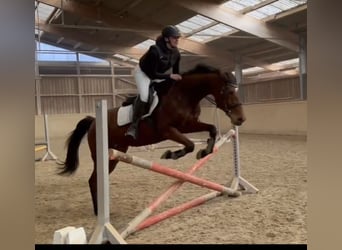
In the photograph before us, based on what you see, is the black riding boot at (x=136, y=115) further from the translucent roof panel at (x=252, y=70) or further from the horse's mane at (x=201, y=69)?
the translucent roof panel at (x=252, y=70)

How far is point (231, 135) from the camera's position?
5.79ft

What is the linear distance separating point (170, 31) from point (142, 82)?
10.1 inches

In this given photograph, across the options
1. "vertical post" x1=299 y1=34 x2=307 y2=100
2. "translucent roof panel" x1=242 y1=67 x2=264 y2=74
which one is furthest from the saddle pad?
"vertical post" x1=299 y1=34 x2=307 y2=100

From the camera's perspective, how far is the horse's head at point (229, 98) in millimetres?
1617

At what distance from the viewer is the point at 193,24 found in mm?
1676

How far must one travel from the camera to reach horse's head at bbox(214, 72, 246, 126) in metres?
1.62

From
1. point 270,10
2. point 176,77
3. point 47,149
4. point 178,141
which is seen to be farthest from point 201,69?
point 47,149

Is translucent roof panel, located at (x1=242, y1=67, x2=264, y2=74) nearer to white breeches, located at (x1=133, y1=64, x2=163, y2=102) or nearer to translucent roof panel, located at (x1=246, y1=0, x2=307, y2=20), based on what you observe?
translucent roof panel, located at (x1=246, y1=0, x2=307, y2=20)

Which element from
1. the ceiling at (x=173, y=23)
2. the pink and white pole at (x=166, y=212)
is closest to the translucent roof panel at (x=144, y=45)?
the ceiling at (x=173, y=23)

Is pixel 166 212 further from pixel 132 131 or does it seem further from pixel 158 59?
pixel 158 59

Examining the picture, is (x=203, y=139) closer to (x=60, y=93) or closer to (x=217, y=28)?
(x=217, y=28)

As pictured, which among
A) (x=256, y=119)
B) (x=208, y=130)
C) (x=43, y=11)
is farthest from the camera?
(x=256, y=119)
